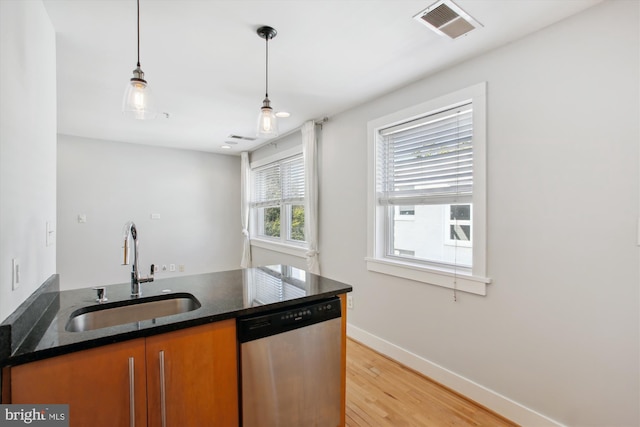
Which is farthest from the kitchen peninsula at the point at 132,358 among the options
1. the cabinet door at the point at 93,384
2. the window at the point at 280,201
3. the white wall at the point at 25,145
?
the window at the point at 280,201

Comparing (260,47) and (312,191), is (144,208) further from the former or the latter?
(260,47)

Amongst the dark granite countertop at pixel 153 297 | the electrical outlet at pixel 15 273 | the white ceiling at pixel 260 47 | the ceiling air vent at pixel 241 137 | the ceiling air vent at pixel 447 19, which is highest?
the ceiling air vent at pixel 241 137

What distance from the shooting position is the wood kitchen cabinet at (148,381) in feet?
3.43

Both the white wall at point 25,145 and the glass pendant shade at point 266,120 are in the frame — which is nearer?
the white wall at point 25,145

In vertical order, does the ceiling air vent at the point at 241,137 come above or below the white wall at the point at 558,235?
above

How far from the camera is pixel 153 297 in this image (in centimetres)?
167

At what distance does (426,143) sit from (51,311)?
2.64m

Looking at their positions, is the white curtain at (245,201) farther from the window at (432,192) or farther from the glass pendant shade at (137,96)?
the glass pendant shade at (137,96)

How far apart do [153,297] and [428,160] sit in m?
2.21

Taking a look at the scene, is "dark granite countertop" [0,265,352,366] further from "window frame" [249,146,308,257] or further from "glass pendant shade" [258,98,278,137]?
"window frame" [249,146,308,257]

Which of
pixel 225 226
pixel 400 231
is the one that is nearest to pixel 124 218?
pixel 225 226

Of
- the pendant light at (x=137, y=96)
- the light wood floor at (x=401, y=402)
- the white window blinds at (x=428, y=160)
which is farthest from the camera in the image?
the white window blinds at (x=428, y=160)

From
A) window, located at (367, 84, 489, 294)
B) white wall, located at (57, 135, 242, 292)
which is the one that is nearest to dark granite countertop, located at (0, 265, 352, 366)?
window, located at (367, 84, 489, 294)

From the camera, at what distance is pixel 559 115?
179 centimetres
